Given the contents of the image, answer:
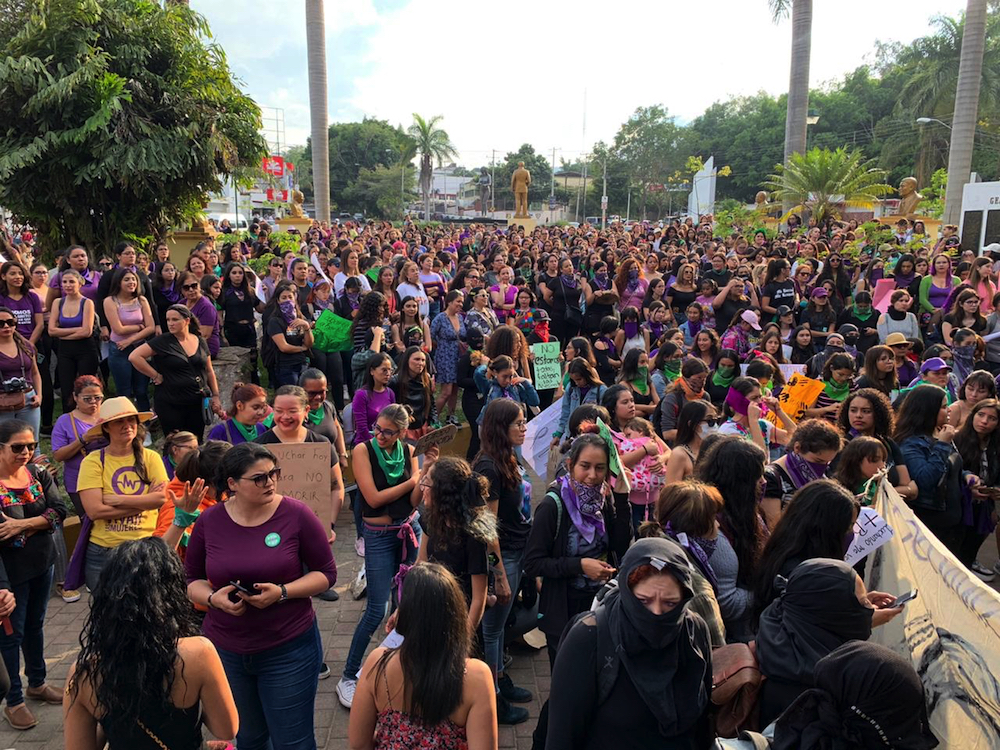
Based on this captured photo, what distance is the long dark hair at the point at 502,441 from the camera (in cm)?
420

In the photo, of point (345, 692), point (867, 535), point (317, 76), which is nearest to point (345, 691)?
point (345, 692)

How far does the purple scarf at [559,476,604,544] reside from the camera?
376cm

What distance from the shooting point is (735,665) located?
2.75 meters

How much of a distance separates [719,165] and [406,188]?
32954 millimetres

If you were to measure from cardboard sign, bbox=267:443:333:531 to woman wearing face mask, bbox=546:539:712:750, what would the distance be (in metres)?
2.47

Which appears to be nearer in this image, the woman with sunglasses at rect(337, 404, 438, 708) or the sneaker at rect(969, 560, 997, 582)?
the woman with sunglasses at rect(337, 404, 438, 708)

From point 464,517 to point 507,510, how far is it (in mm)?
648

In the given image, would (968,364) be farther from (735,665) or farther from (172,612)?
(172,612)

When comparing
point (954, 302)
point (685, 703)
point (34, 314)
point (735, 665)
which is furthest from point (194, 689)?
point (954, 302)

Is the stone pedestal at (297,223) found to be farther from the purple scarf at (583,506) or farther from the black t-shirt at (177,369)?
the purple scarf at (583,506)

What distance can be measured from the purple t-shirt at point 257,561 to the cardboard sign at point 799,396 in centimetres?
478

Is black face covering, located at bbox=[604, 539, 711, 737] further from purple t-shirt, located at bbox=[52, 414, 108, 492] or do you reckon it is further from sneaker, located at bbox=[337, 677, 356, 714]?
purple t-shirt, located at bbox=[52, 414, 108, 492]

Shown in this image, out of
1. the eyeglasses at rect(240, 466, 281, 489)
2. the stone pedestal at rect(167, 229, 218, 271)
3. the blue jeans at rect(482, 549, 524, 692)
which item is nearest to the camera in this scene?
the eyeglasses at rect(240, 466, 281, 489)

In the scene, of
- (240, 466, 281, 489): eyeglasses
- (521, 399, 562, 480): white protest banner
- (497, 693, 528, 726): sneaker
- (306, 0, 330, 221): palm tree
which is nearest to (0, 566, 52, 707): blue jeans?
(240, 466, 281, 489): eyeglasses
